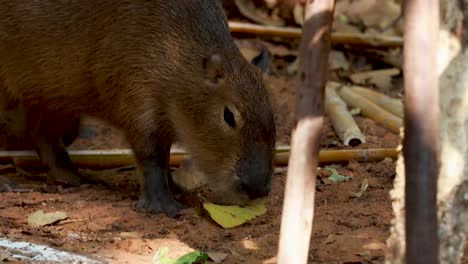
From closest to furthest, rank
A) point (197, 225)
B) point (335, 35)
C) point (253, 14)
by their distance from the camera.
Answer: point (197, 225)
point (335, 35)
point (253, 14)

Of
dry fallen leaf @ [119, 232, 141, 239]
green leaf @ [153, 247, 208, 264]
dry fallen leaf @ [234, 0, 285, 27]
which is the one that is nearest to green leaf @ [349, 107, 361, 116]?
dry fallen leaf @ [234, 0, 285, 27]

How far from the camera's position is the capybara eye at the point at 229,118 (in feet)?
17.2

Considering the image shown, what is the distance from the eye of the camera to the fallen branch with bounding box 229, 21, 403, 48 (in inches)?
325

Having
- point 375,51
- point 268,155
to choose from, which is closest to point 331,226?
point 268,155

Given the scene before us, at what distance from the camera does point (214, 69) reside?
5.31m

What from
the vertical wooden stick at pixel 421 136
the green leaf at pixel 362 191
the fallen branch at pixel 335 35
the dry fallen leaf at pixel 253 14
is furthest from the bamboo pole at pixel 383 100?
the vertical wooden stick at pixel 421 136

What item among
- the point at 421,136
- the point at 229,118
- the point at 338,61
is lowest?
the point at 421,136

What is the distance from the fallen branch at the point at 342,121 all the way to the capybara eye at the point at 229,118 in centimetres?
168

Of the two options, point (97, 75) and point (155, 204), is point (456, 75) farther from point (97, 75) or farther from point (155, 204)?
point (97, 75)

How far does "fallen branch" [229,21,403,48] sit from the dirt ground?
7.50 ft

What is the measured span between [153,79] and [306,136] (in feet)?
8.05

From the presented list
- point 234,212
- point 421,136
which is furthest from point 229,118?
point 421,136

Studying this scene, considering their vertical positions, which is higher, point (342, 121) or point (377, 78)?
point (377, 78)

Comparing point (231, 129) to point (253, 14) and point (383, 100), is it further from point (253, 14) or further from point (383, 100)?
point (253, 14)
